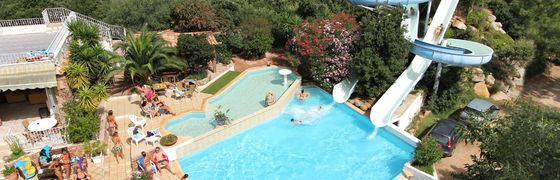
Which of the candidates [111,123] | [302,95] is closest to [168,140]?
[111,123]

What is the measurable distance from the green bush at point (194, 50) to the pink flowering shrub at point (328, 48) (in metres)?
5.55

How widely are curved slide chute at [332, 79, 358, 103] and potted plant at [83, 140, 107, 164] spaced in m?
13.0

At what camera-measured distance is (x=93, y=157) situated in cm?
1764

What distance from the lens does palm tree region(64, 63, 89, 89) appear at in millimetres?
20156

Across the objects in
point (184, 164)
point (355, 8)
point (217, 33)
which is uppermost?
point (355, 8)

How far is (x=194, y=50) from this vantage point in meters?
25.0

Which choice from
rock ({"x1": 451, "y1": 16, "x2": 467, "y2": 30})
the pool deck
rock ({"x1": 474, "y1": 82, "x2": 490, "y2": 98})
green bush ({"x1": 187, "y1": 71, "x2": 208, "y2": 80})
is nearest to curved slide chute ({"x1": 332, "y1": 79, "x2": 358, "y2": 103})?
the pool deck

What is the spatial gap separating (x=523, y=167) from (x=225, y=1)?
27043mm

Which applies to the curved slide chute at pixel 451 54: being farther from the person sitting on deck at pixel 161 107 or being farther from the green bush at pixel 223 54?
the person sitting on deck at pixel 161 107

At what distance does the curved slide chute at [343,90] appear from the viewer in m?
24.4

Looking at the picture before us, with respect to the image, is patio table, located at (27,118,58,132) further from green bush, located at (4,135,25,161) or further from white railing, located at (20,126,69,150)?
green bush, located at (4,135,25,161)

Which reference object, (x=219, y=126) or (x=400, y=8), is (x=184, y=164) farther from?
(x=400, y=8)

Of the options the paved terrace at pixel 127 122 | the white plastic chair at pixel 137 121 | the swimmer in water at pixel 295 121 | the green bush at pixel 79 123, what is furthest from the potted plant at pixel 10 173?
the swimmer in water at pixel 295 121

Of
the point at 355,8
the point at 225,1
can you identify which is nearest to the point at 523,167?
the point at 355,8
